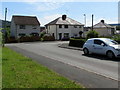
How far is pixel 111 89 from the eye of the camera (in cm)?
629

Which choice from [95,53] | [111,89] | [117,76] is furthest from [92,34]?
[111,89]

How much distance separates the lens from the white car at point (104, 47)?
46.4 ft

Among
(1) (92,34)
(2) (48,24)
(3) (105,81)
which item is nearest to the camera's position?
(3) (105,81)

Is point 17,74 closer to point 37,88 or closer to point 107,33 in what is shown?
point 37,88

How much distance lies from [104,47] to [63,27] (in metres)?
46.3

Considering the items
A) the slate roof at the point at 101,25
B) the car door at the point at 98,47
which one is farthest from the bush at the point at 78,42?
the slate roof at the point at 101,25

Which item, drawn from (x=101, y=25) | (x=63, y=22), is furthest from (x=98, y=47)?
(x=101, y=25)

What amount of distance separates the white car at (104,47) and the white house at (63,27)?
42969 mm

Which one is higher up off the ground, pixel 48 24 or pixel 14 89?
pixel 48 24

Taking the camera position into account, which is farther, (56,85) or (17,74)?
(17,74)

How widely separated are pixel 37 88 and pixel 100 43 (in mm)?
10527

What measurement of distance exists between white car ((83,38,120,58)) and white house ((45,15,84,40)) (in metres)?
43.0

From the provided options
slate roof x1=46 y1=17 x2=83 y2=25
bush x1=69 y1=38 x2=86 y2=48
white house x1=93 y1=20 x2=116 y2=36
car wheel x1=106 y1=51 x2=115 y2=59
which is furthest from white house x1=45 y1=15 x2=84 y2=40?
car wheel x1=106 y1=51 x2=115 y2=59

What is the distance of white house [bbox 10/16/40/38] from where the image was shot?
57.7 meters
